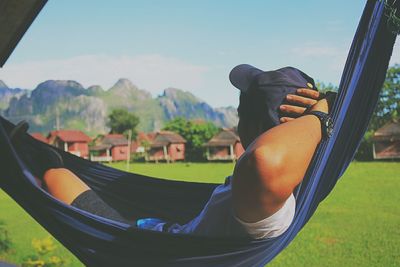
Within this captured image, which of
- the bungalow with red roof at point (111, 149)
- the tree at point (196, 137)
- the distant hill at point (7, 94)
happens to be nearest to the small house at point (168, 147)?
the tree at point (196, 137)

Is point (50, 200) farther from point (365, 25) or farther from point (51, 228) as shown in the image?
point (365, 25)

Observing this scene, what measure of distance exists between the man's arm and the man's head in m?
0.09

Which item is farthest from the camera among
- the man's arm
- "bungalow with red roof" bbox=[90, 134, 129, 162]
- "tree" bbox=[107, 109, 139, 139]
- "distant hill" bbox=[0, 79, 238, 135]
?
"distant hill" bbox=[0, 79, 238, 135]

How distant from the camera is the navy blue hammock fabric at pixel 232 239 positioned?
1096 mm

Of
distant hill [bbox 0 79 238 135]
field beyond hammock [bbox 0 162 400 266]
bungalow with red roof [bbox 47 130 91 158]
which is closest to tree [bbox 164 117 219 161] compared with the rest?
bungalow with red roof [bbox 47 130 91 158]

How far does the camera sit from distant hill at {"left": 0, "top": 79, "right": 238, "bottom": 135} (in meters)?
105

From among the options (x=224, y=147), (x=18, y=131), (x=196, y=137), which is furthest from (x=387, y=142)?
(x=18, y=131)

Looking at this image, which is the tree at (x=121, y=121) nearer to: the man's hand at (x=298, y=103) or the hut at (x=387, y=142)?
the hut at (x=387, y=142)

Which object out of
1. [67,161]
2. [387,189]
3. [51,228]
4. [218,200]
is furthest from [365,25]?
[387,189]

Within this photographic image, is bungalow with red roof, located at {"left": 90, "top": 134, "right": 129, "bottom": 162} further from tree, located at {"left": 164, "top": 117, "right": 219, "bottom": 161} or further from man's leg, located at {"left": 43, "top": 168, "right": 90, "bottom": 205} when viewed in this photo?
man's leg, located at {"left": 43, "top": 168, "right": 90, "bottom": 205}

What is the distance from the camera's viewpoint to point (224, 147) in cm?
2503

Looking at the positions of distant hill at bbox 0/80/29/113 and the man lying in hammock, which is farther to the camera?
distant hill at bbox 0/80/29/113

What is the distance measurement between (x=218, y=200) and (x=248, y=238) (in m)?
0.11

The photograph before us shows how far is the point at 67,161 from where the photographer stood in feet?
6.31
